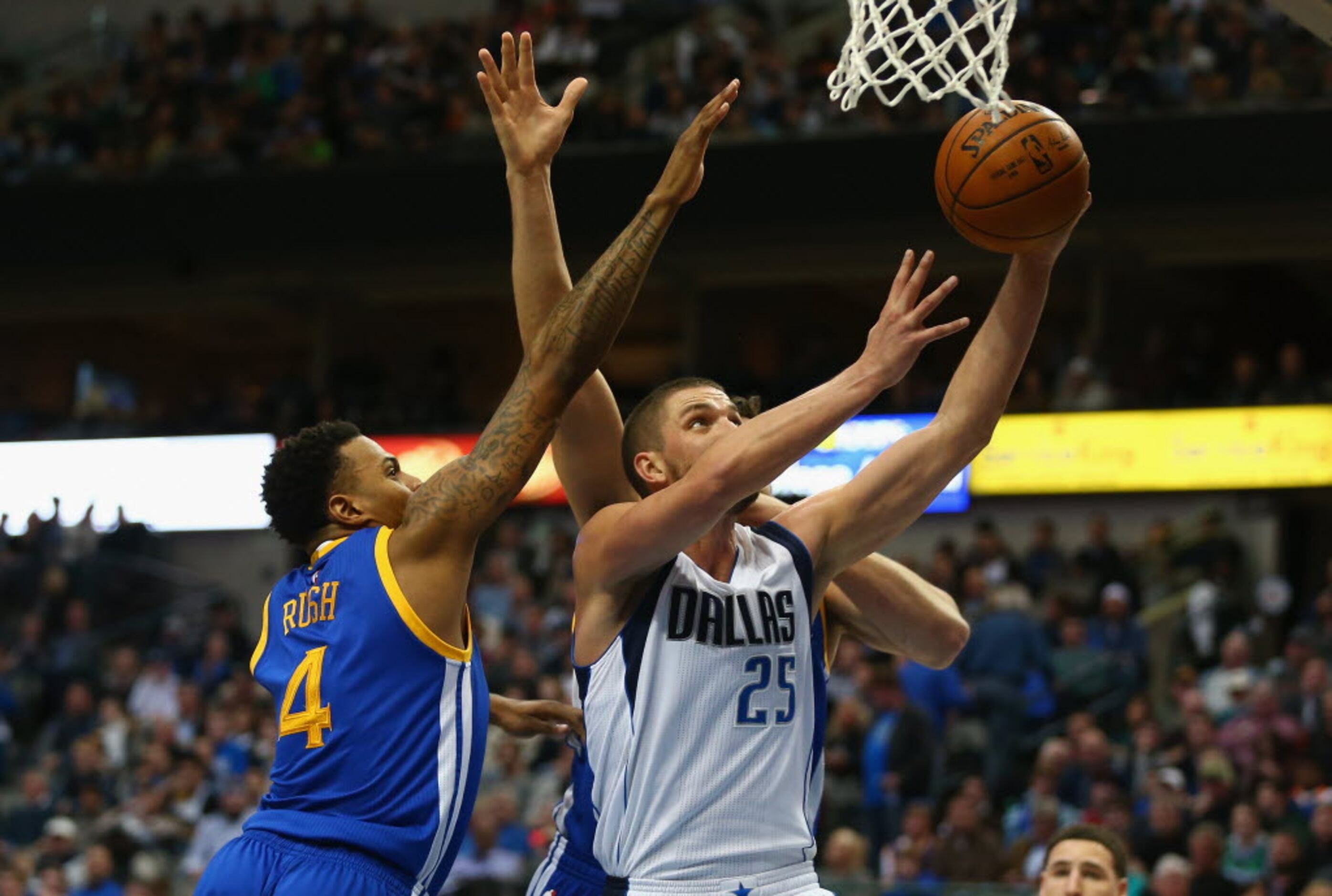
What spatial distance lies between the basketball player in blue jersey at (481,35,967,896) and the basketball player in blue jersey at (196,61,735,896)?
8.6 inches

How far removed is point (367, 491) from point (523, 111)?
99 centimetres

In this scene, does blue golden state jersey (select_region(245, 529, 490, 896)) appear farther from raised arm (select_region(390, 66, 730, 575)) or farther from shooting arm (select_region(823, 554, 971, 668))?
shooting arm (select_region(823, 554, 971, 668))

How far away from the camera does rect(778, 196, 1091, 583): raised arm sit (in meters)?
4.17

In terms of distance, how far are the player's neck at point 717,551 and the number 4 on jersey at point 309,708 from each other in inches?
33.9

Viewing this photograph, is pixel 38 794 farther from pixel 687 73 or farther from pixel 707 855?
pixel 707 855

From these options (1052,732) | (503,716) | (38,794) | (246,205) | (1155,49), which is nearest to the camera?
(503,716)

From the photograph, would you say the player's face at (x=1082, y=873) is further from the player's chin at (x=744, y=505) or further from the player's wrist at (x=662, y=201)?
the player's wrist at (x=662, y=201)

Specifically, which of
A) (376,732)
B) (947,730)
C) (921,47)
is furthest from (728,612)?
(947,730)

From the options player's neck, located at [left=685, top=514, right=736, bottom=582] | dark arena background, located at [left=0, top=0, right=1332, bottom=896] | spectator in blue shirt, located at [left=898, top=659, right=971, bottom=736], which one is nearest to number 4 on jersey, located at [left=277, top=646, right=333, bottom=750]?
player's neck, located at [left=685, top=514, right=736, bottom=582]

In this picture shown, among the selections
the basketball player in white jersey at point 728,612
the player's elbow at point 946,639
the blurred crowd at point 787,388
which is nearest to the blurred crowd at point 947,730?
the blurred crowd at point 787,388

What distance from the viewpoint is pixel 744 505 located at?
4.17m

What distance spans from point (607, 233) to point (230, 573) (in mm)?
5926

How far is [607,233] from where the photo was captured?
60.4ft

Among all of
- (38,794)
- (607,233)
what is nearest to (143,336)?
(607,233)
